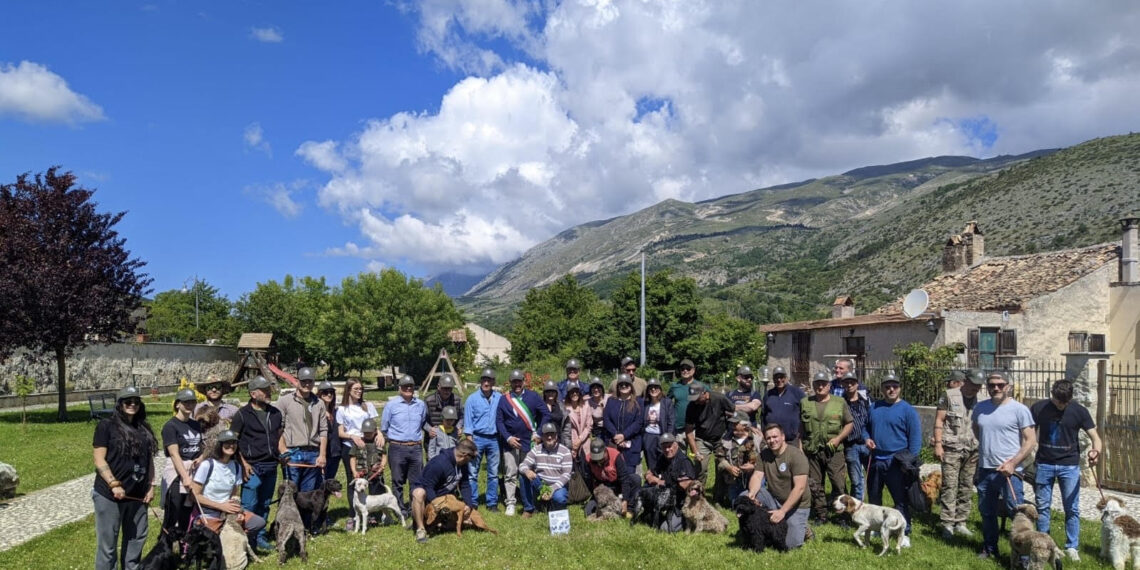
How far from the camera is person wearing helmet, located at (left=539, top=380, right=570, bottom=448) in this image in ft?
32.1

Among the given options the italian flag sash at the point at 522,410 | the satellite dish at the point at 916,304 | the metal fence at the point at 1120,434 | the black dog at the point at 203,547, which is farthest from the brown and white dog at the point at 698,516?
the satellite dish at the point at 916,304

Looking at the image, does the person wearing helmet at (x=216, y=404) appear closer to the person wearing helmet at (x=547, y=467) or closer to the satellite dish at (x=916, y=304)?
the person wearing helmet at (x=547, y=467)

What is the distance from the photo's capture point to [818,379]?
27.0 feet

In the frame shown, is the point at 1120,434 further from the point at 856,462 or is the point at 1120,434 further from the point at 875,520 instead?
the point at 875,520

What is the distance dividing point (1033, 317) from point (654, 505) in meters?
17.3

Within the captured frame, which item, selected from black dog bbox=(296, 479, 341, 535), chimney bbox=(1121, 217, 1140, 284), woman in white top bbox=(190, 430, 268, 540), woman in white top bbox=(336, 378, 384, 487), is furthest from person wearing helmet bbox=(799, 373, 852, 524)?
chimney bbox=(1121, 217, 1140, 284)

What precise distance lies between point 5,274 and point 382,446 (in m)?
14.5

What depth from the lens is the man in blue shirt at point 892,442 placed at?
7.77 meters

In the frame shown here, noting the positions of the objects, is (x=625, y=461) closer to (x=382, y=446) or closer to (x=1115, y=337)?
(x=382, y=446)

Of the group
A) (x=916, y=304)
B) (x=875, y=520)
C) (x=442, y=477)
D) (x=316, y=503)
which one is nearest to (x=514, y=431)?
(x=442, y=477)

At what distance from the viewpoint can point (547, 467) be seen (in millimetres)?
9055

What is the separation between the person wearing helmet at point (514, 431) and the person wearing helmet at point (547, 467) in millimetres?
119

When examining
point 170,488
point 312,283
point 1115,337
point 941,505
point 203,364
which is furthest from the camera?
point 312,283

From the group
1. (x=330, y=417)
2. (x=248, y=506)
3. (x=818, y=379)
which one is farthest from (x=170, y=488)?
(x=818, y=379)
